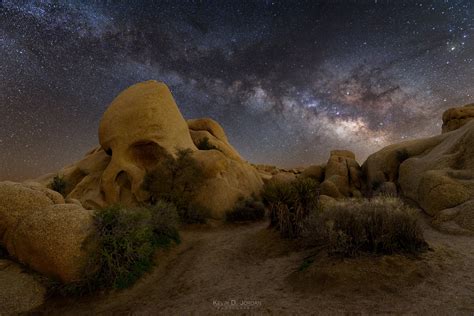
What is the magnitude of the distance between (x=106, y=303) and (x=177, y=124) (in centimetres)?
1619

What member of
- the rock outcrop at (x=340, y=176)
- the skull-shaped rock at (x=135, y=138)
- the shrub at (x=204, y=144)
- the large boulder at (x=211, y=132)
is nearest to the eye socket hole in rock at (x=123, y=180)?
the skull-shaped rock at (x=135, y=138)

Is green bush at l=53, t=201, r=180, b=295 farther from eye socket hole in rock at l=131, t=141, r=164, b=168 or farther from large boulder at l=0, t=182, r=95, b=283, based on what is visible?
eye socket hole in rock at l=131, t=141, r=164, b=168

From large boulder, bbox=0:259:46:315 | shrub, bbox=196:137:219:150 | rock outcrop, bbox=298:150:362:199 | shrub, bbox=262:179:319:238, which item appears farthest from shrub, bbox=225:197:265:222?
large boulder, bbox=0:259:46:315

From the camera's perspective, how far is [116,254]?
731 cm

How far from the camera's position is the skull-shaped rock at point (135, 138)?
60.2 ft

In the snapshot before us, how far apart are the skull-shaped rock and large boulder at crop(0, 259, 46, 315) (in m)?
9.93

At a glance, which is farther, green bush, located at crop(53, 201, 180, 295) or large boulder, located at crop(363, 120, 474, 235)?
large boulder, located at crop(363, 120, 474, 235)

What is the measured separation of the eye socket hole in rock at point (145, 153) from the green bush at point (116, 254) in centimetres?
1093

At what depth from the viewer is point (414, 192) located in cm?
1448

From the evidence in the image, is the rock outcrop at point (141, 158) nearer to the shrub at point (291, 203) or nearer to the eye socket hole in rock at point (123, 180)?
the eye socket hole in rock at point (123, 180)

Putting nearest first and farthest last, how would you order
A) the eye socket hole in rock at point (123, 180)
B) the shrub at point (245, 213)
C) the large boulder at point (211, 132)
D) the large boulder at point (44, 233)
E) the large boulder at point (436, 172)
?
the large boulder at point (44, 233) < the large boulder at point (436, 172) < the shrub at point (245, 213) < the eye socket hole in rock at point (123, 180) < the large boulder at point (211, 132)

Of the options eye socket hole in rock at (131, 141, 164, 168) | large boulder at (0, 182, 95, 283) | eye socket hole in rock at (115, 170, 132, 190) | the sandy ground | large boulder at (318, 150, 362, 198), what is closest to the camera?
the sandy ground

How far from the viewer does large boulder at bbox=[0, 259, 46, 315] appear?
618 centimetres

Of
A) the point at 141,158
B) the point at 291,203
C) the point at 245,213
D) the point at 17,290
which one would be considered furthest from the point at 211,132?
the point at 17,290
